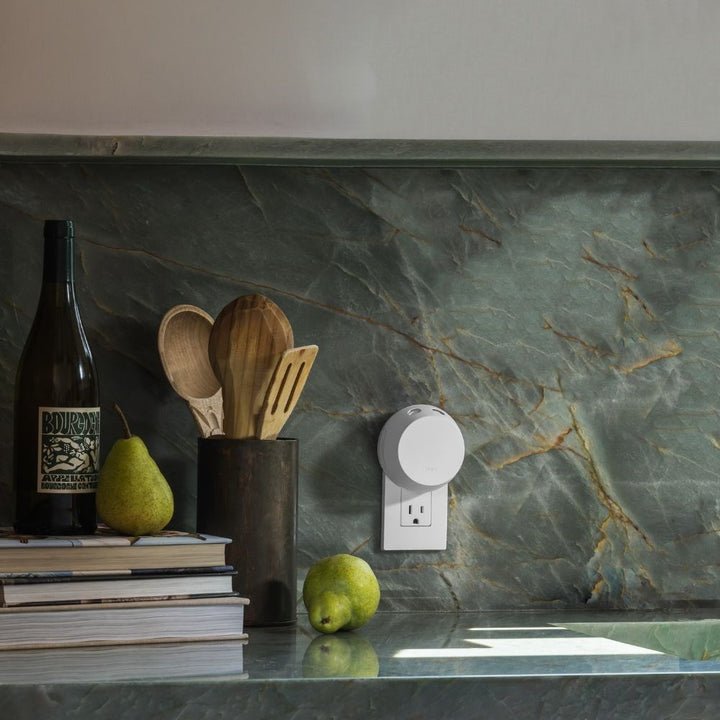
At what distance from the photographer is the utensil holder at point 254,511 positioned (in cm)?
116

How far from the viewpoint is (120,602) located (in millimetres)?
1002

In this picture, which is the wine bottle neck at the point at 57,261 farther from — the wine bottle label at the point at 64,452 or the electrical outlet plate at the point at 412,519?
the electrical outlet plate at the point at 412,519

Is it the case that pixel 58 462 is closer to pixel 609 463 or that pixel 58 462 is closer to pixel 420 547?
pixel 420 547

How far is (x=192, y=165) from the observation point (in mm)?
1296

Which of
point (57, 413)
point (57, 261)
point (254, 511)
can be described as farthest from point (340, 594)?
point (57, 261)

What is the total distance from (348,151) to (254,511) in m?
0.42

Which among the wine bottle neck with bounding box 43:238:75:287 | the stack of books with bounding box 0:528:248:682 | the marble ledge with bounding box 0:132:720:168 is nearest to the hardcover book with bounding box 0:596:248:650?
the stack of books with bounding box 0:528:248:682

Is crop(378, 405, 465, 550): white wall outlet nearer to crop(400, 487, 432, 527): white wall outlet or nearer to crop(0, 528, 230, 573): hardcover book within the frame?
crop(400, 487, 432, 527): white wall outlet

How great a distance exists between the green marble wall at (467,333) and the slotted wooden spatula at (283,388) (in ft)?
0.35

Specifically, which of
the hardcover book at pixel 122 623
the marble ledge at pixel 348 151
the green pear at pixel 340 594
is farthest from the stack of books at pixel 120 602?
the marble ledge at pixel 348 151

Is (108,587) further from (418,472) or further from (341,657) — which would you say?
(418,472)

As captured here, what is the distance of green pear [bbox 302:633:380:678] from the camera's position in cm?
94

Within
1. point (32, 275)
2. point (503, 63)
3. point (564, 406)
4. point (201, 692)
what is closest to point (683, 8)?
point (503, 63)

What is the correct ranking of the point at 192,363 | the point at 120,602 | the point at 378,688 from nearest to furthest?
the point at 378,688, the point at 120,602, the point at 192,363
